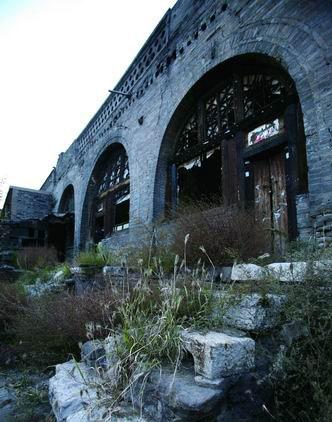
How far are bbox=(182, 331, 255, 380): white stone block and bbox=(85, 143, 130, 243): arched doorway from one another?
9.13 m

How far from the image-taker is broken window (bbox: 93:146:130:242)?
38.0 feet

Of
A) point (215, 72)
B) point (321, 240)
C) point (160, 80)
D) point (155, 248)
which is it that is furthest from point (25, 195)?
point (321, 240)

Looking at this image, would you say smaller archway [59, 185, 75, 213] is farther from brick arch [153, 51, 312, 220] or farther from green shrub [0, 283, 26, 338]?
green shrub [0, 283, 26, 338]

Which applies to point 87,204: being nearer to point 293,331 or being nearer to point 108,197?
point 108,197

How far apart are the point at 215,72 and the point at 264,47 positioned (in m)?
1.74

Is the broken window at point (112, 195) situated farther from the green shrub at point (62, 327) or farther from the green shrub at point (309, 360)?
the green shrub at point (309, 360)

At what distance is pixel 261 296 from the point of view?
239cm

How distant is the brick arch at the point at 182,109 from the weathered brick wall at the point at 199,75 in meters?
0.04

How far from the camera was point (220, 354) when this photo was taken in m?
1.92

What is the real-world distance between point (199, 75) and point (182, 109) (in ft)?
3.37

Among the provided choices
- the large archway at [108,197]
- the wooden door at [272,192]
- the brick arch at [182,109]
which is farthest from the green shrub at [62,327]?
the large archway at [108,197]

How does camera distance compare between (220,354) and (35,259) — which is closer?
(220,354)

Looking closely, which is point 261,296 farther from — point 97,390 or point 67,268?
point 67,268

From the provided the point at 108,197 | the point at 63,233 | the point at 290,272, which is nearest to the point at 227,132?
the point at 290,272
